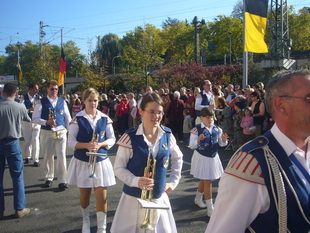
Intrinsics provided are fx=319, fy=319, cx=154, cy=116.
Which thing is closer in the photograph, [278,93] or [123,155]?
[278,93]

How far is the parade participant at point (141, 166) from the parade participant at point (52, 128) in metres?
3.59

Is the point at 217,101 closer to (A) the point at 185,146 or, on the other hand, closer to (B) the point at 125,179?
(A) the point at 185,146

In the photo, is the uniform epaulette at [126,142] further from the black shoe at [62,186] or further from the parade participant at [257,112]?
the parade participant at [257,112]

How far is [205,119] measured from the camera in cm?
543

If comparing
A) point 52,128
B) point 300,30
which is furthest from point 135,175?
point 300,30

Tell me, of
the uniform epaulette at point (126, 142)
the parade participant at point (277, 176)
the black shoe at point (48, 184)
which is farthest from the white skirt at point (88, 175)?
the parade participant at point (277, 176)

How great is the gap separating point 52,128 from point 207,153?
10.5 ft

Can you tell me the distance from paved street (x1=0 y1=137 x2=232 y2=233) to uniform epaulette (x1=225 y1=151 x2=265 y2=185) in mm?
3067

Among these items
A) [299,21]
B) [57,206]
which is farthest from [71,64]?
[57,206]

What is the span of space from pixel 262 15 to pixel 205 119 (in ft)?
27.0

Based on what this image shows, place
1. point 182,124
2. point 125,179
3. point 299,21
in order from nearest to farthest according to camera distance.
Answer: point 125,179 → point 182,124 → point 299,21

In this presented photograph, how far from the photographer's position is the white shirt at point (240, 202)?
1.69 meters

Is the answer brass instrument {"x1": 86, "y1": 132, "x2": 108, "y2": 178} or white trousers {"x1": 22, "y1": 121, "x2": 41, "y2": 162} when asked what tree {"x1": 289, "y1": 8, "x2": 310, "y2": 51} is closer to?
white trousers {"x1": 22, "y1": 121, "x2": 41, "y2": 162}

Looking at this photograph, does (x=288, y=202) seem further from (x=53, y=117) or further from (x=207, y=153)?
(x=53, y=117)
